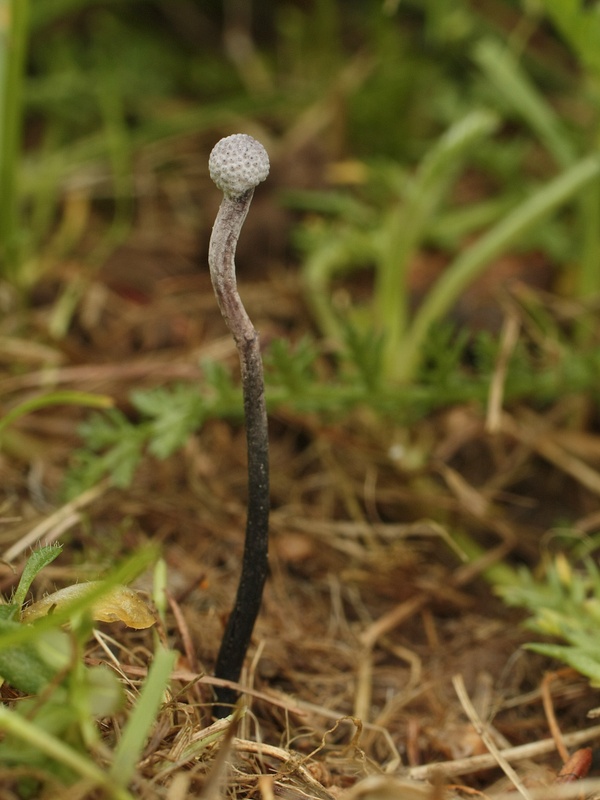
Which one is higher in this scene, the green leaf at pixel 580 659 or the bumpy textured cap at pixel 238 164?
the bumpy textured cap at pixel 238 164

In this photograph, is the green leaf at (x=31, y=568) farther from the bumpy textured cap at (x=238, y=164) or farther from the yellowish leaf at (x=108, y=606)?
the bumpy textured cap at (x=238, y=164)

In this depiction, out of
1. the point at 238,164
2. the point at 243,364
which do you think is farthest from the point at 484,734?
the point at 238,164

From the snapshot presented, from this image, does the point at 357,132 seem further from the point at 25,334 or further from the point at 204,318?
the point at 25,334

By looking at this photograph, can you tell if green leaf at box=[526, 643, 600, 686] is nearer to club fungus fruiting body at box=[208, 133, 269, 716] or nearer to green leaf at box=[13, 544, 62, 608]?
club fungus fruiting body at box=[208, 133, 269, 716]

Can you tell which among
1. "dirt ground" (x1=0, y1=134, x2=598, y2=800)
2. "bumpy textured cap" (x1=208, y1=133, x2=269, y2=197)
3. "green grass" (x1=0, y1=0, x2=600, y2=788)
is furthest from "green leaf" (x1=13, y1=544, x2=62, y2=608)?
"bumpy textured cap" (x1=208, y1=133, x2=269, y2=197)

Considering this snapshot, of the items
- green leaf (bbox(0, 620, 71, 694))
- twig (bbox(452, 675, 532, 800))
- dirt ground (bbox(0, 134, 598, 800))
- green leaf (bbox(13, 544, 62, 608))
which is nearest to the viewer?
green leaf (bbox(0, 620, 71, 694))

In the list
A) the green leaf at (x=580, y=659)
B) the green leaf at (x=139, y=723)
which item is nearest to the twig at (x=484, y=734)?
the green leaf at (x=580, y=659)

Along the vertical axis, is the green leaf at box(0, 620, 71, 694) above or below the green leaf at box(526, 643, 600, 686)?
below
